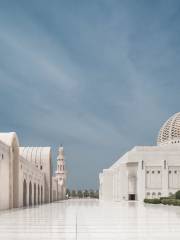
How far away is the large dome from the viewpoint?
55.6m

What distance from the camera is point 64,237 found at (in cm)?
814

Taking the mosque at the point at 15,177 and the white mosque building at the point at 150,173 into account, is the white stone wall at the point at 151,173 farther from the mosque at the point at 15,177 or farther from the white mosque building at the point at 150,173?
the mosque at the point at 15,177

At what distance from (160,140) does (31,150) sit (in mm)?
19717

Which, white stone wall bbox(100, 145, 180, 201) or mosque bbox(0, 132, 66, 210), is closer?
mosque bbox(0, 132, 66, 210)

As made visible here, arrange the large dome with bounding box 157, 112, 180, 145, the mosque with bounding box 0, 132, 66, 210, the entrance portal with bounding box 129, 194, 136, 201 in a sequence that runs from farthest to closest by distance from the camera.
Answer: the large dome with bounding box 157, 112, 180, 145
the entrance portal with bounding box 129, 194, 136, 201
the mosque with bounding box 0, 132, 66, 210

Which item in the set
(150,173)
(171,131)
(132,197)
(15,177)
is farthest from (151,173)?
(15,177)

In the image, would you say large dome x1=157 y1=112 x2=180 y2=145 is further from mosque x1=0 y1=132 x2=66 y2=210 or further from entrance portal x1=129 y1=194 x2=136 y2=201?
mosque x1=0 y1=132 x2=66 y2=210

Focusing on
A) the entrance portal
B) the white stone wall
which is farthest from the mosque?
the entrance portal

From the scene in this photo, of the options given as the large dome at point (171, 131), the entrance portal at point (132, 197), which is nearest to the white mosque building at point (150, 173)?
the entrance portal at point (132, 197)

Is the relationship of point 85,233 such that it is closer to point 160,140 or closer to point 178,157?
point 178,157

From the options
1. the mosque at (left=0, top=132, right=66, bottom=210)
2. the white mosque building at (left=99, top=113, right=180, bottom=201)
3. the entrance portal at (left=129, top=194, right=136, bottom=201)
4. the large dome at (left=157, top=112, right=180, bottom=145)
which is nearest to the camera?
the mosque at (left=0, top=132, right=66, bottom=210)

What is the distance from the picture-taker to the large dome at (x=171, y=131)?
5562cm

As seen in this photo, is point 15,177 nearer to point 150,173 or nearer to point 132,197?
point 150,173

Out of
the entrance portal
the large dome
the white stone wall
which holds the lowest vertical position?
the entrance portal
